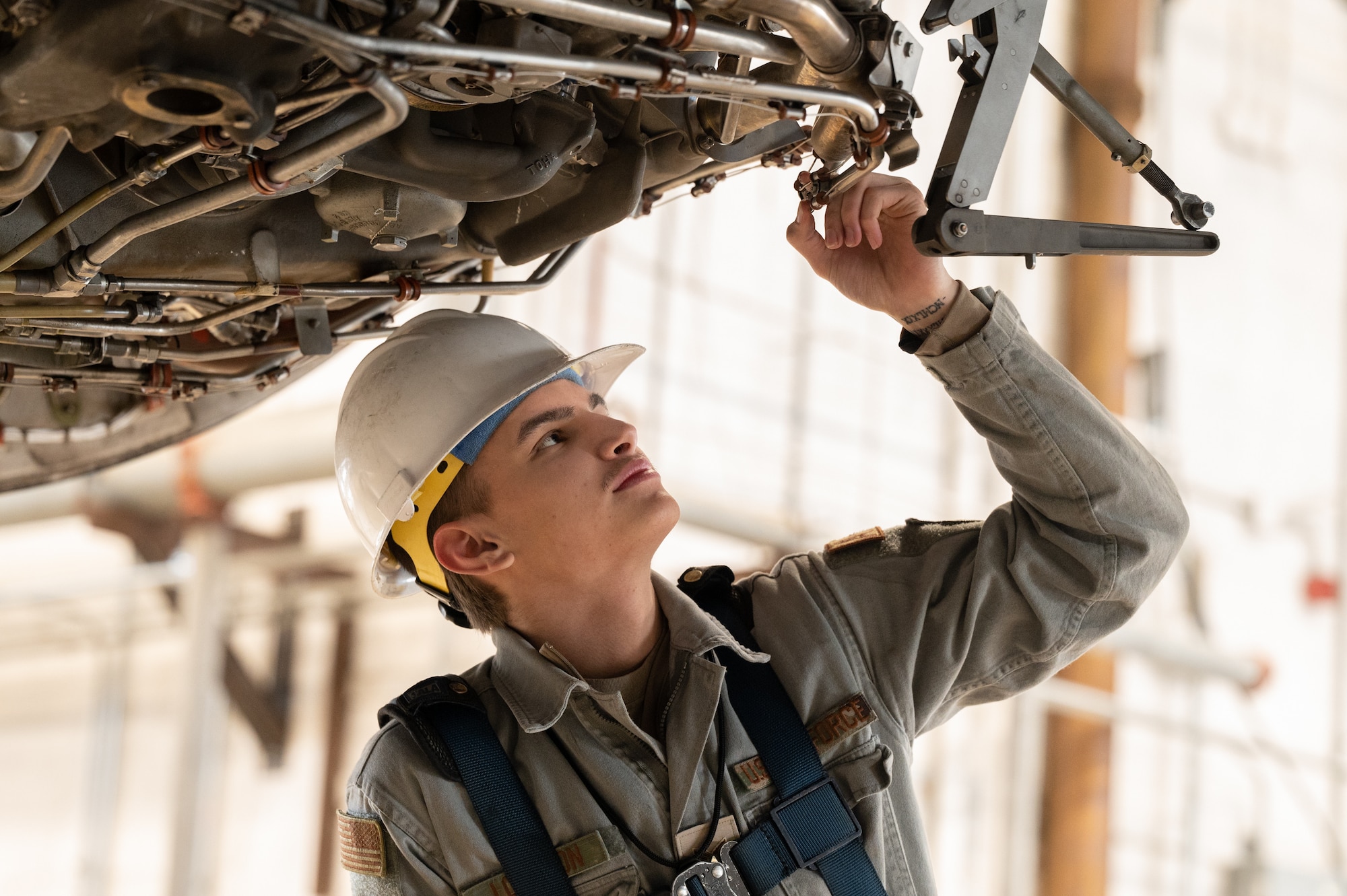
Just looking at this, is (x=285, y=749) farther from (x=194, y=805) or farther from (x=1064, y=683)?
(x=1064, y=683)

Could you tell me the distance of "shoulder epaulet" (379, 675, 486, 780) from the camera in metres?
1.68

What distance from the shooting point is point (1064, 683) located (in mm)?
6172

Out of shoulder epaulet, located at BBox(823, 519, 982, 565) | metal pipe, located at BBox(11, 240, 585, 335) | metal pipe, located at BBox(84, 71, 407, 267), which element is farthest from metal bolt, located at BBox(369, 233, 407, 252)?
shoulder epaulet, located at BBox(823, 519, 982, 565)

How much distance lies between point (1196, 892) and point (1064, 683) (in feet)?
5.23

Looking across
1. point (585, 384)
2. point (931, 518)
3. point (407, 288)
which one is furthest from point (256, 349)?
point (931, 518)

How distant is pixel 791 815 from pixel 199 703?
4222 millimetres

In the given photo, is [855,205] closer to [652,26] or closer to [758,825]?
[652,26]

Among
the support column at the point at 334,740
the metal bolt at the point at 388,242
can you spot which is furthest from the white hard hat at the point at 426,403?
the support column at the point at 334,740

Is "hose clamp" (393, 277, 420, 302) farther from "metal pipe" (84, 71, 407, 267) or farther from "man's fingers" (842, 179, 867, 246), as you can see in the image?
"man's fingers" (842, 179, 867, 246)

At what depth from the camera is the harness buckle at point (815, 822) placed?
5.30ft

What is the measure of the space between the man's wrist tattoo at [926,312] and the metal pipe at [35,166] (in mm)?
925

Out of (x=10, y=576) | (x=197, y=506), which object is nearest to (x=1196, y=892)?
(x=197, y=506)

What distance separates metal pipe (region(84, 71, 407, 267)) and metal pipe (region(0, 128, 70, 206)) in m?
0.09

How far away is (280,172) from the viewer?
1117mm
